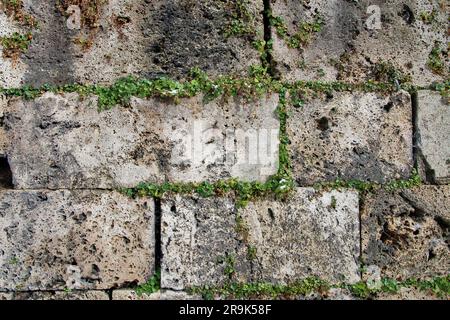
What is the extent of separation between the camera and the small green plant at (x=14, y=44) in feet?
11.4

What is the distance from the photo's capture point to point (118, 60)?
139 inches

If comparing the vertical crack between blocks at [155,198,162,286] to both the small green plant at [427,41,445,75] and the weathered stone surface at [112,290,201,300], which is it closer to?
the weathered stone surface at [112,290,201,300]

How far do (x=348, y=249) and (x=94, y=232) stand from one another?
156 cm

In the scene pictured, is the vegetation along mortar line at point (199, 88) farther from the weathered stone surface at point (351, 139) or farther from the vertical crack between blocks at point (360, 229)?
the vertical crack between blocks at point (360, 229)

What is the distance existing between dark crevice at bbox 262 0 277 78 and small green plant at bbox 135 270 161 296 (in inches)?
57.1

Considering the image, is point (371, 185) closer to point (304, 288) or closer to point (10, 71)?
point (304, 288)

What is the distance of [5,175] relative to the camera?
3502 mm

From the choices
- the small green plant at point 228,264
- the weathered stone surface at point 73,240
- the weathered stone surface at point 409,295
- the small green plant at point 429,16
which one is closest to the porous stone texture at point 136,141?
the weathered stone surface at point 73,240

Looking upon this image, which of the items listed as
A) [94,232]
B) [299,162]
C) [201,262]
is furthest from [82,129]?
[299,162]

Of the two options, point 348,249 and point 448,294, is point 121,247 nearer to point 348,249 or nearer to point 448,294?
point 348,249

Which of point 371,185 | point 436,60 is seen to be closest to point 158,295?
point 371,185

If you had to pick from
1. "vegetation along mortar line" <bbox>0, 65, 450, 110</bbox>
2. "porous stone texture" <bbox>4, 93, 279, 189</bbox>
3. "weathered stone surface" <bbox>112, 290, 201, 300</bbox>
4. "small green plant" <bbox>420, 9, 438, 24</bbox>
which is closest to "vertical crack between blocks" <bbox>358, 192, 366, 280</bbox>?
"porous stone texture" <bbox>4, 93, 279, 189</bbox>

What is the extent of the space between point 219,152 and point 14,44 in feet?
4.71

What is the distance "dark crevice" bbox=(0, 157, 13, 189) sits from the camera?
3.48 m
